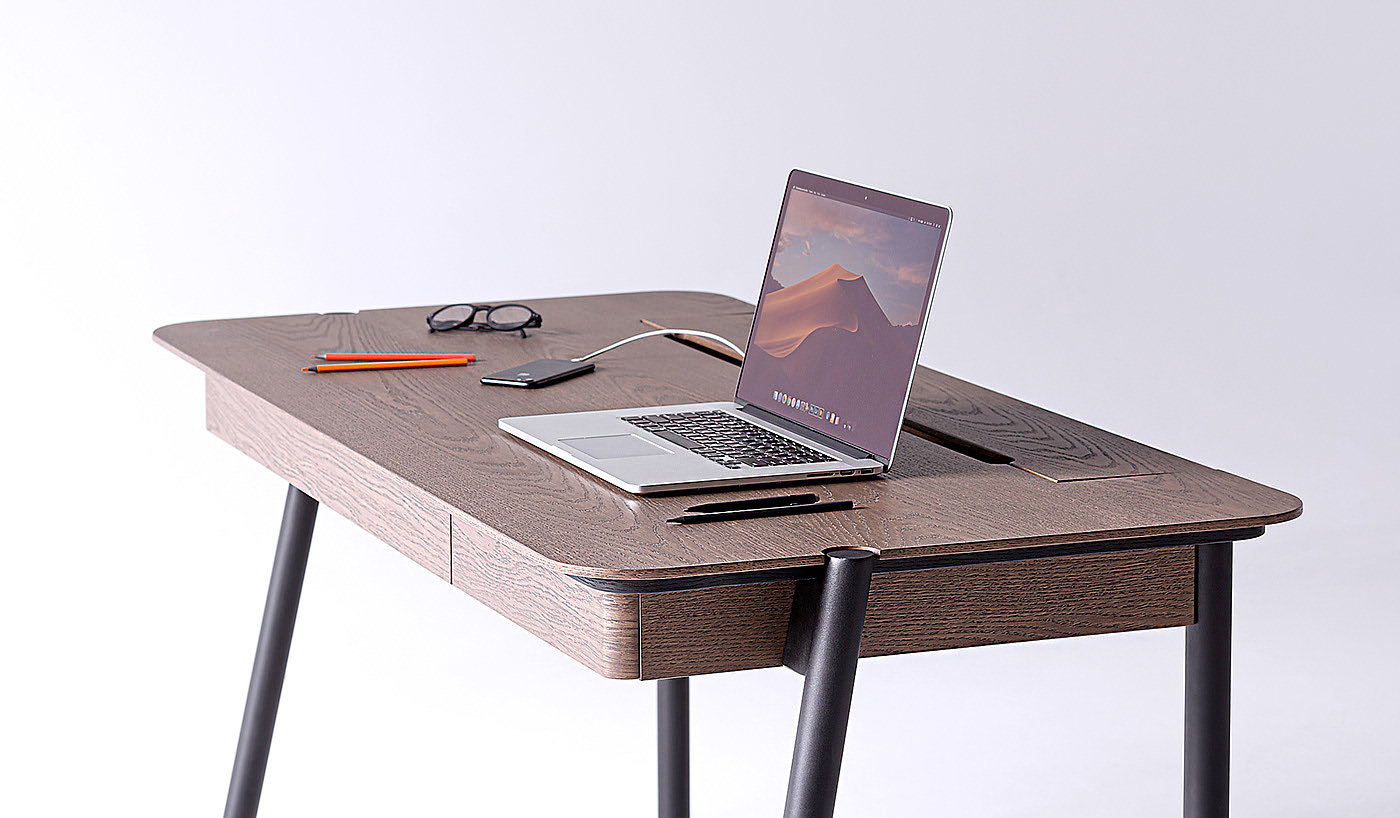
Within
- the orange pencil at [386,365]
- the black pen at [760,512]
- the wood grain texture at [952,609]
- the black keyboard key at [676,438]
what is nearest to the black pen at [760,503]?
the black pen at [760,512]

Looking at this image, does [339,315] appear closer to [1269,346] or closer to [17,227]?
[17,227]

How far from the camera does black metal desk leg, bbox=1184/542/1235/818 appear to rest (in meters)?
1.78

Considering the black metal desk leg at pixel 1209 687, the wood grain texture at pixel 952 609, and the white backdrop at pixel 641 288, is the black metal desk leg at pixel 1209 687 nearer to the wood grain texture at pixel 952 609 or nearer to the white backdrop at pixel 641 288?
the wood grain texture at pixel 952 609

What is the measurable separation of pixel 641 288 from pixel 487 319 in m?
2.47

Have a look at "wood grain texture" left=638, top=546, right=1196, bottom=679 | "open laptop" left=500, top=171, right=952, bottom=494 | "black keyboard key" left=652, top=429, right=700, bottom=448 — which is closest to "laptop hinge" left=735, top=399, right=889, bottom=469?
"open laptop" left=500, top=171, right=952, bottom=494

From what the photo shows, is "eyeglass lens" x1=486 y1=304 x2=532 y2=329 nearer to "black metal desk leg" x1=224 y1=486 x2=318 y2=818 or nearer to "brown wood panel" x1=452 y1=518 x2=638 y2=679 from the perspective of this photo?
"black metal desk leg" x1=224 y1=486 x2=318 y2=818

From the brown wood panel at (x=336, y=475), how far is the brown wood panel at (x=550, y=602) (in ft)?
0.16

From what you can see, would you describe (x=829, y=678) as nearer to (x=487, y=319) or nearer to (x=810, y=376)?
(x=810, y=376)

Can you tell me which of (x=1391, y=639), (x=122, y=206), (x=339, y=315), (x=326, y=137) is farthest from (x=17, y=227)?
(x=1391, y=639)

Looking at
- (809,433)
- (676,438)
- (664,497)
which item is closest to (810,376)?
(809,433)

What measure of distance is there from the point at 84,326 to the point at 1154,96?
11.0ft

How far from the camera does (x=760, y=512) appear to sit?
170 cm

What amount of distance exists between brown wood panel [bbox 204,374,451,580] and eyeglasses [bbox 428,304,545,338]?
1.14 ft

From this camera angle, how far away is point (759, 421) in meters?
2.10
